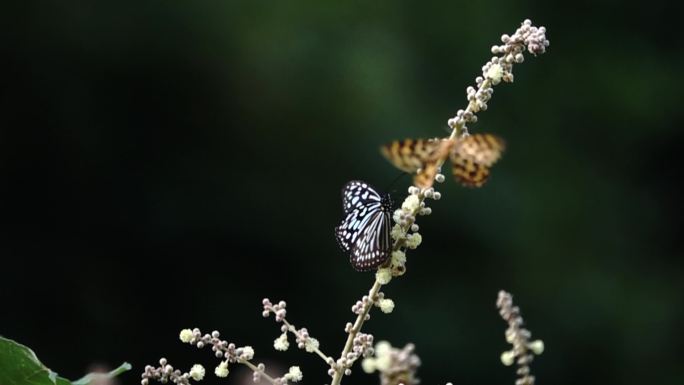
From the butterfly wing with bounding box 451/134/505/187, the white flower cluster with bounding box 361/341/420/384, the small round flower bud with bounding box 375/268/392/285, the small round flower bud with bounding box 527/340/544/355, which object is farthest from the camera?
the small round flower bud with bounding box 375/268/392/285

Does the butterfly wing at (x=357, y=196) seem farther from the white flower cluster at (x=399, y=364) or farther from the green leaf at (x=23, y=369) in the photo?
the white flower cluster at (x=399, y=364)

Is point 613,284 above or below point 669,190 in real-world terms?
below

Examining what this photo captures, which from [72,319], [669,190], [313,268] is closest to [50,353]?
[72,319]

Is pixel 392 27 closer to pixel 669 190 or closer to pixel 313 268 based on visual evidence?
pixel 313 268

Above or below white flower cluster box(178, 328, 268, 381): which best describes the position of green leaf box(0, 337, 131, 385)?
below

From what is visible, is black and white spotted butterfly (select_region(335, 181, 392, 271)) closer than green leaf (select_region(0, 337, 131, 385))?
No

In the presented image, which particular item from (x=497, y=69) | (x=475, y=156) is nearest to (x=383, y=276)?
(x=475, y=156)

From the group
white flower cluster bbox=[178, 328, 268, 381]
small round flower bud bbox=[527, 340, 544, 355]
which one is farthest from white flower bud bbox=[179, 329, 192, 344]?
small round flower bud bbox=[527, 340, 544, 355]

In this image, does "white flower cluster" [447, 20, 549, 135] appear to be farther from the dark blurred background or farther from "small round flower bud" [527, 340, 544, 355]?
the dark blurred background
